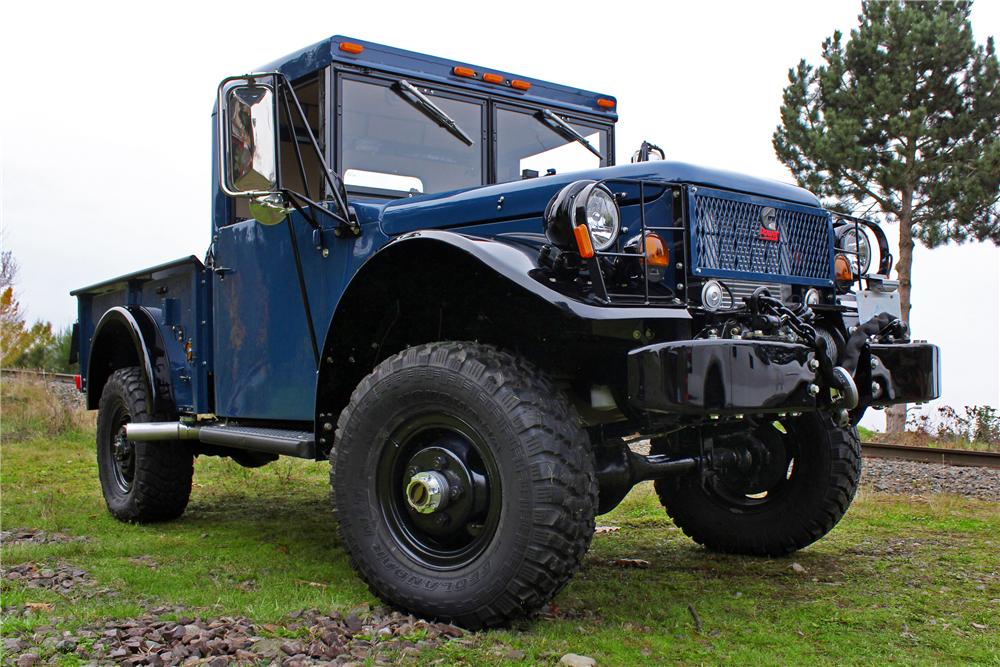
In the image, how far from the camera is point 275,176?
4.38 metres

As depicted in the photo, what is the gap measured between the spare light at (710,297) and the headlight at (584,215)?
457mm

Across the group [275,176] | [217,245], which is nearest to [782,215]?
[275,176]

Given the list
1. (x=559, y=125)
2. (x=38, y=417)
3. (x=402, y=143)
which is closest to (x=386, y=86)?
(x=402, y=143)

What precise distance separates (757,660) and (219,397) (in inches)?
144

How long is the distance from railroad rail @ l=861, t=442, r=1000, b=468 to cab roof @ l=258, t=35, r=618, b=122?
5.10m

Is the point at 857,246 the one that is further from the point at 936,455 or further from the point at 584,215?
the point at 936,455

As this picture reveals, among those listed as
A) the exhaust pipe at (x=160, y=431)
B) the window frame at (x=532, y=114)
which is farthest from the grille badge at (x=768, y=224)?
the exhaust pipe at (x=160, y=431)

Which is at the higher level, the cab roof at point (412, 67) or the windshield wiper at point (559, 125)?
the cab roof at point (412, 67)

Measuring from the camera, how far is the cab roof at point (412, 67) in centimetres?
498

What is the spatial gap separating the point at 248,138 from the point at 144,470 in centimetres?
279

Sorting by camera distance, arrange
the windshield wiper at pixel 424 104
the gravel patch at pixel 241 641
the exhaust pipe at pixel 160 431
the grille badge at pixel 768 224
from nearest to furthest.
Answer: the gravel patch at pixel 241 641 < the grille badge at pixel 768 224 < the windshield wiper at pixel 424 104 < the exhaust pipe at pixel 160 431

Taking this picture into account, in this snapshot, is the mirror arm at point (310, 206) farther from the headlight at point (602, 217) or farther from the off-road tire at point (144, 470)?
the off-road tire at point (144, 470)

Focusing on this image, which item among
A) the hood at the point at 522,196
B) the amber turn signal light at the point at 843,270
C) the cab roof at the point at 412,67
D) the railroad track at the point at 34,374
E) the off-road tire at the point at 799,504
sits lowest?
the off-road tire at the point at 799,504

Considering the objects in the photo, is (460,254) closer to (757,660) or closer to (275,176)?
(275,176)
